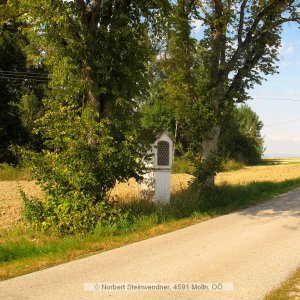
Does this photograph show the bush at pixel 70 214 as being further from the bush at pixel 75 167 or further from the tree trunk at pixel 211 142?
the tree trunk at pixel 211 142

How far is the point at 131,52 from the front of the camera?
36.0 ft

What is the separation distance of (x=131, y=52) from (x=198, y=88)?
6.63 meters

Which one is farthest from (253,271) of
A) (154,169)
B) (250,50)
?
(250,50)

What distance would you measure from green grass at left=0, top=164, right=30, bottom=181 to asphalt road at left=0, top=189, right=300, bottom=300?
20.7 meters

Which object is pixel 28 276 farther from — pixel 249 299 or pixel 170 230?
pixel 170 230

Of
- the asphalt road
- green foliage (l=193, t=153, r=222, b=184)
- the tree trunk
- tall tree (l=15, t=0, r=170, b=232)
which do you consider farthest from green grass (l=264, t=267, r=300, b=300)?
the tree trunk

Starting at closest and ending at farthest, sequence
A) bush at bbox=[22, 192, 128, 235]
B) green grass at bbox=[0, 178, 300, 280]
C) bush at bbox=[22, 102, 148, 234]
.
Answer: green grass at bbox=[0, 178, 300, 280]
bush at bbox=[22, 192, 128, 235]
bush at bbox=[22, 102, 148, 234]

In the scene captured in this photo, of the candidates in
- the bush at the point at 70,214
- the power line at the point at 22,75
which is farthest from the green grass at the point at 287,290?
the power line at the point at 22,75

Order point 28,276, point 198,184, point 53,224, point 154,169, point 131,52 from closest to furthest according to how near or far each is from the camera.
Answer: point 28,276
point 53,224
point 131,52
point 154,169
point 198,184

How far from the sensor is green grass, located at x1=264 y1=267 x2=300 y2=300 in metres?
5.66

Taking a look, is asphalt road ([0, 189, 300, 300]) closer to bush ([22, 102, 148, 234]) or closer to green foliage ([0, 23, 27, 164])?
bush ([22, 102, 148, 234])

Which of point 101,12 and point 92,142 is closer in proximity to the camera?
point 92,142

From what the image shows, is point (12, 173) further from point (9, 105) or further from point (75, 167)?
point (75, 167)

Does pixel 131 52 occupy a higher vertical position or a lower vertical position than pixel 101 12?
lower
